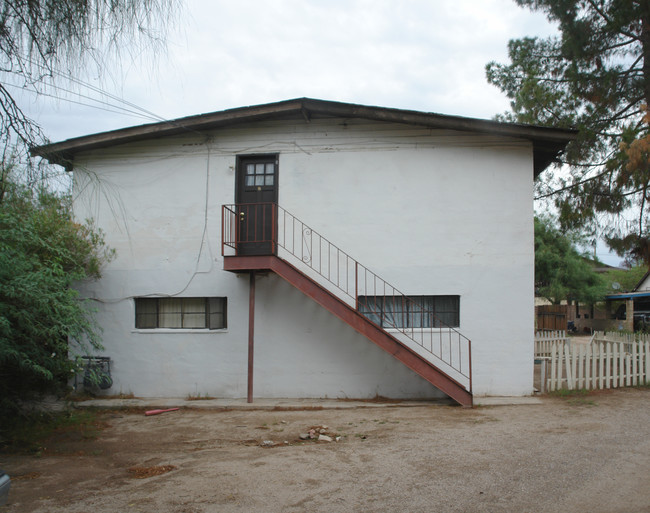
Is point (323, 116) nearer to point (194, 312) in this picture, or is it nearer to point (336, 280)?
point (336, 280)

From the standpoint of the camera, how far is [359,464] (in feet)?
19.6

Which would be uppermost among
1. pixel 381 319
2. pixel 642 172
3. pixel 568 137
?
pixel 568 137

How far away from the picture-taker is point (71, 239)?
34.1 feet

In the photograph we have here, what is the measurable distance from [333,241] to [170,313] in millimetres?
3840

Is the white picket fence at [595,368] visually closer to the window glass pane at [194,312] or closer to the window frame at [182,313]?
the window frame at [182,313]

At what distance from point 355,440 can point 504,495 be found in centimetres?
265

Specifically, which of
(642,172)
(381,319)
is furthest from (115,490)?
(642,172)

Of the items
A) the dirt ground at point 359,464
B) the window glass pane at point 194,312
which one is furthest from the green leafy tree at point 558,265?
the window glass pane at point 194,312

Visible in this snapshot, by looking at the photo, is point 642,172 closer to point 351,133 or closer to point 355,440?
point 351,133

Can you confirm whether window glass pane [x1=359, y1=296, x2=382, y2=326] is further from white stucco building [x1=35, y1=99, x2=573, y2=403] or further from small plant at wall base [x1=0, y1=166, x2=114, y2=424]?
small plant at wall base [x1=0, y1=166, x2=114, y2=424]

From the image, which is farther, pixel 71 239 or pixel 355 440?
pixel 71 239

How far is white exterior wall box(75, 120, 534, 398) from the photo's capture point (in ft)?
33.1

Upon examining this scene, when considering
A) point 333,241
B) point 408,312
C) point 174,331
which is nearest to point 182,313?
point 174,331

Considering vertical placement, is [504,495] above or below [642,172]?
below
